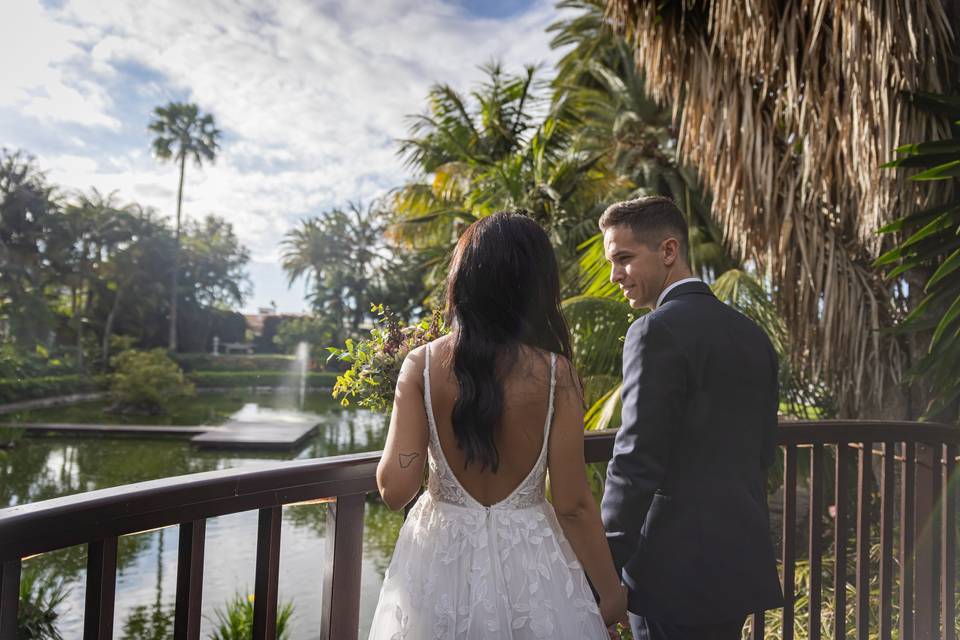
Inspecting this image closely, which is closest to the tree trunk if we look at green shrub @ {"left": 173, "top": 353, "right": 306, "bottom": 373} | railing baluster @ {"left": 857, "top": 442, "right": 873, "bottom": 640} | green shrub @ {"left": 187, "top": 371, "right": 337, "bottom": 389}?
green shrub @ {"left": 173, "top": 353, "right": 306, "bottom": 373}

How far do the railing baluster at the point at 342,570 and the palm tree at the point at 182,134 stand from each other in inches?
1599

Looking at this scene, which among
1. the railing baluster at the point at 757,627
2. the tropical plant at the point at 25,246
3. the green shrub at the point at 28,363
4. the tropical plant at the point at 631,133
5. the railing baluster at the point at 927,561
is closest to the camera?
the railing baluster at the point at 757,627

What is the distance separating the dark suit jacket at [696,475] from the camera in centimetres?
123

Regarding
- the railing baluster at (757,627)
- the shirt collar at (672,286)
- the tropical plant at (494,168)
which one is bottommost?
the railing baluster at (757,627)

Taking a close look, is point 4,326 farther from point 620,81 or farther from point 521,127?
point 620,81

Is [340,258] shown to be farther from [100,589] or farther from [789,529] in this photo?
[100,589]

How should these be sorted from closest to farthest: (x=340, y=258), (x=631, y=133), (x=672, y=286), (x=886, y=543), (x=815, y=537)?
(x=672, y=286), (x=815, y=537), (x=886, y=543), (x=631, y=133), (x=340, y=258)

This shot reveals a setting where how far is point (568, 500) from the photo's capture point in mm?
1156

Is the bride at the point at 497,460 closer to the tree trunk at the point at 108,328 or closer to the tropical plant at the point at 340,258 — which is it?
the tropical plant at the point at 340,258

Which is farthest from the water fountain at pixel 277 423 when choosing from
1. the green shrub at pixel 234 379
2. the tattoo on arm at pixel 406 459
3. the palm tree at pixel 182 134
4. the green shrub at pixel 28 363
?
the tattoo on arm at pixel 406 459

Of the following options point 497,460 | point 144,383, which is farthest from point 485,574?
point 144,383

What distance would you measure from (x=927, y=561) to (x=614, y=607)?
5.89ft

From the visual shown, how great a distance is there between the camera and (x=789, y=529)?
2.06 m

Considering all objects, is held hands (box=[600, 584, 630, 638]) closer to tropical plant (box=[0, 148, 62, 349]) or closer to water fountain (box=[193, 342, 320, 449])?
water fountain (box=[193, 342, 320, 449])
